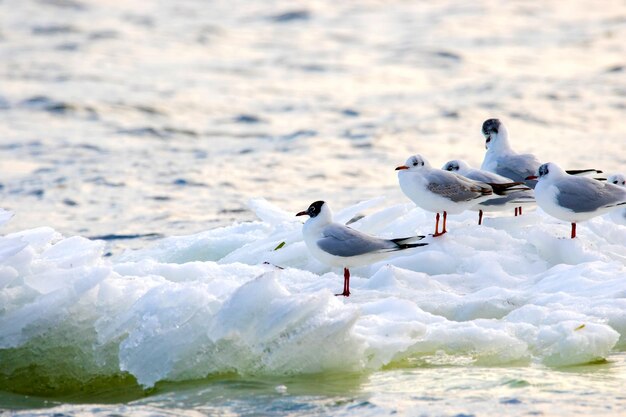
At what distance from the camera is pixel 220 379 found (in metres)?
6.58

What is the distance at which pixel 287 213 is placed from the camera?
9.98 m

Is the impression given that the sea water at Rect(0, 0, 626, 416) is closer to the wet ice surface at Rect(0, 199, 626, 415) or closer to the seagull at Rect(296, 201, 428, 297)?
the wet ice surface at Rect(0, 199, 626, 415)

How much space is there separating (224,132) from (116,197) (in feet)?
12.2

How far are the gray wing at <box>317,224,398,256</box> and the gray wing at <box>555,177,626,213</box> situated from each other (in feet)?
4.95

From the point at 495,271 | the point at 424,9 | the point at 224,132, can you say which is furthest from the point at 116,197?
the point at 424,9

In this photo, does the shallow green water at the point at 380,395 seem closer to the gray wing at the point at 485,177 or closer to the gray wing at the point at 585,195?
the gray wing at the point at 585,195

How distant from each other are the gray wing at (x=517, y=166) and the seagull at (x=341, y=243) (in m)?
1.74

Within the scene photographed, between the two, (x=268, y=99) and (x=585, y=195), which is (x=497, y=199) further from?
(x=268, y=99)

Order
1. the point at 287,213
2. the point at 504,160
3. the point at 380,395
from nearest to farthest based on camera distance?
1. the point at 380,395
2. the point at 504,160
3. the point at 287,213

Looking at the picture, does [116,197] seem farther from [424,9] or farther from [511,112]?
Result: [424,9]

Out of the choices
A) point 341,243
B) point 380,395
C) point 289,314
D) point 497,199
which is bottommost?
point 380,395

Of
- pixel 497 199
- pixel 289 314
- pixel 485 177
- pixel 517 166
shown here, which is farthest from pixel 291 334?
pixel 517 166

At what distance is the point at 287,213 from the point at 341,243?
256 cm

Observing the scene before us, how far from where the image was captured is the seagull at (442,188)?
8.23 metres
